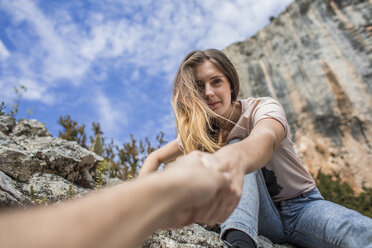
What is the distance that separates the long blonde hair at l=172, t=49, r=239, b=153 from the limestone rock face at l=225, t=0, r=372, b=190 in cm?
818

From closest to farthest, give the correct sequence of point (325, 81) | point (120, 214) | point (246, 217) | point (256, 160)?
point (120, 214), point (256, 160), point (246, 217), point (325, 81)

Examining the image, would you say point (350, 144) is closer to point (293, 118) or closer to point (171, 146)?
point (293, 118)

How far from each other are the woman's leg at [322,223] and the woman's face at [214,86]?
90 cm

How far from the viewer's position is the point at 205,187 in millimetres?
587

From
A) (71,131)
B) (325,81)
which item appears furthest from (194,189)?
(325,81)

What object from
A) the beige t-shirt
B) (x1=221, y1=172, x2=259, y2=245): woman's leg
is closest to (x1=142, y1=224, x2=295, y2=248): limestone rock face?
(x1=221, y1=172, x2=259, y2=245): woman's leg

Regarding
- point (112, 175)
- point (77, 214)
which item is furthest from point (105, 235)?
point (112, 175)

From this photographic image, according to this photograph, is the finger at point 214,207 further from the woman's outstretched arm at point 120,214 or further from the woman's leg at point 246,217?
the woman's leg at point 246,217

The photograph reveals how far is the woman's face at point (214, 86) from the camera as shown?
2.09 meters

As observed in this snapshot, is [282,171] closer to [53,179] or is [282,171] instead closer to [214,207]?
[214,207]

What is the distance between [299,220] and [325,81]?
10.1 metres

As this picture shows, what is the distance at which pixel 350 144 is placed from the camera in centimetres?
910

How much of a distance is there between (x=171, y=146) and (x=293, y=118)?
388 inches

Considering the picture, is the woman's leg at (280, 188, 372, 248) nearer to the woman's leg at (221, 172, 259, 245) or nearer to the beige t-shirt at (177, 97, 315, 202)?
the beige t-shirt at (177, 97, 315, 202)
